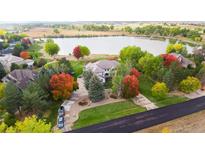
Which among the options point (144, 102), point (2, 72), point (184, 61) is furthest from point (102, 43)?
point (184, 61)

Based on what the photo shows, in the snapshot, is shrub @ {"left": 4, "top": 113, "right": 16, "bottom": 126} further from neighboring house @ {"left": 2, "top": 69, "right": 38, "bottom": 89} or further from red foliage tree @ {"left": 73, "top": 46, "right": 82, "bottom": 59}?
red foliage tree @ {"left": 73, "top": 46, "right": 82, "bottom": 59}

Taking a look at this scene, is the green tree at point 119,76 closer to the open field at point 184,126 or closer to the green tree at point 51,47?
the open field at point 184,126

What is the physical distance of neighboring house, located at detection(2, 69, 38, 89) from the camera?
452 inches

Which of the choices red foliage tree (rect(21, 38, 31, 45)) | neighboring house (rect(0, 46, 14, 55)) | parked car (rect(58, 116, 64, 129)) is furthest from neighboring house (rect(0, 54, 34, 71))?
parked car (rect(58, 116, 64, 129))

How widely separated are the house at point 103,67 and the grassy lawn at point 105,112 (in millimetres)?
2669

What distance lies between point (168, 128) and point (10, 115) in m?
6.91

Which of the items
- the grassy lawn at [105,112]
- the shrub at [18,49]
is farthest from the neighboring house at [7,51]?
the grassy lawn at [105,112]

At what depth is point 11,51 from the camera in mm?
11953

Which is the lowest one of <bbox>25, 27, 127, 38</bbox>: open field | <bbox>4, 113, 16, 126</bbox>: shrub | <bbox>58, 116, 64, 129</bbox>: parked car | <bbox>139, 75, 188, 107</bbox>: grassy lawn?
<bbox>58, 116, 64, 129</bbox>: parked car

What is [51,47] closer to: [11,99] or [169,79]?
[11,99]

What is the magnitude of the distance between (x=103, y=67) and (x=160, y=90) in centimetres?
391

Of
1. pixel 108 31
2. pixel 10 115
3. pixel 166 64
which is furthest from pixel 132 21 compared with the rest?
pixel 10 115

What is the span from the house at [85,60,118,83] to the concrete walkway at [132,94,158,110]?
249 cm

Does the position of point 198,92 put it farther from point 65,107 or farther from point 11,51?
point 11,51
